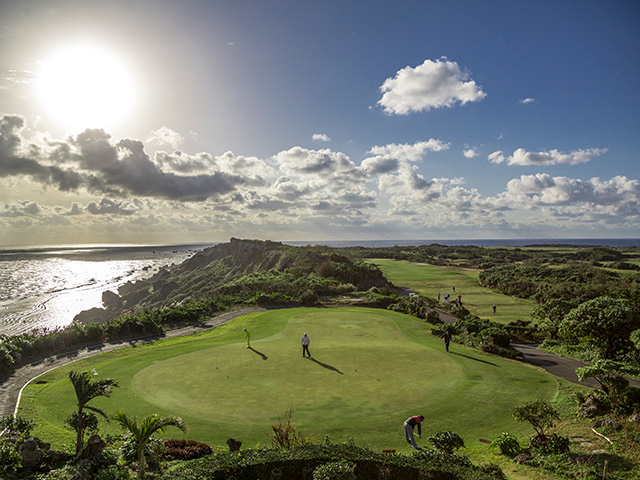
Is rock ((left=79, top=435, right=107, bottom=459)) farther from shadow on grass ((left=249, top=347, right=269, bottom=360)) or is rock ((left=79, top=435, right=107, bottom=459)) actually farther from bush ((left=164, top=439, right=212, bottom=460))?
shadow on grass ((left=249, top=347, right=269, bottom=360))

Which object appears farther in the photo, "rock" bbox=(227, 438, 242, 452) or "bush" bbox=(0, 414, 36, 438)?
"bush" bbox=(0, 414, 36, 438)

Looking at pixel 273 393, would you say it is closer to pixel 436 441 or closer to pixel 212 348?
pixel 436 441

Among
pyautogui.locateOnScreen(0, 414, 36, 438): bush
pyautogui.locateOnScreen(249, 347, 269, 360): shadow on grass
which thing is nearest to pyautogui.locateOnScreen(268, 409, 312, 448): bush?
pyautogui.locateOnScreen(0, 414, 36, 438): bush

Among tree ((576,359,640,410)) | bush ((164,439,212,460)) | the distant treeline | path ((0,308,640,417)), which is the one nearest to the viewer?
bush ((164,439,212,460))

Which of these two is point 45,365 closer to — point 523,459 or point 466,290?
point 523,459

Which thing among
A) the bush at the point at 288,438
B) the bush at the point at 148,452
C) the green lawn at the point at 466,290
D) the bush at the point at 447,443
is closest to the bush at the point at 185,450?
the bush at the point at 148,452

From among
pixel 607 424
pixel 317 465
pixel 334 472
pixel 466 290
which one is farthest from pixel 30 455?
pixel 466 290
